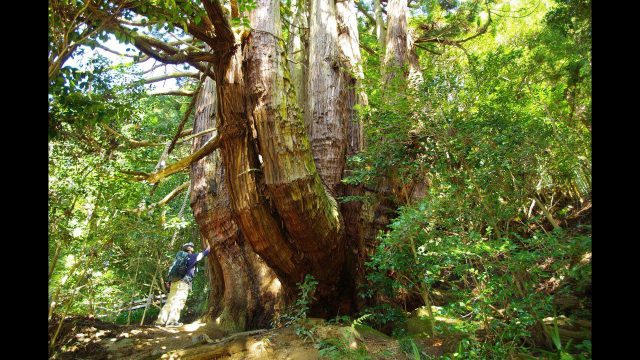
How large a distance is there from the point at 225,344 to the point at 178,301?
3260mm

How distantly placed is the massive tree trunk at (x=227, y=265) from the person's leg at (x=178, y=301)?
1.06 metres

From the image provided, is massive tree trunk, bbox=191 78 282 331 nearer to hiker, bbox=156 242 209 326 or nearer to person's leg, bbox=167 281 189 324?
hiker, bbox=156 242 209 326

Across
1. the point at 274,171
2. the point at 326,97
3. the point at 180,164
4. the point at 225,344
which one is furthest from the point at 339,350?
the point at 326,97

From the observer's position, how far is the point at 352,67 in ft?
18.1

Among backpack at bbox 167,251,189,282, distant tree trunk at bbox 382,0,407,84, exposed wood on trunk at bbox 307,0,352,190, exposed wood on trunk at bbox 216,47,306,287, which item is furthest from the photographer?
backpack at bbox 167,251,189,282

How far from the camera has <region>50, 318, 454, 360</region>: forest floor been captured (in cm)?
353

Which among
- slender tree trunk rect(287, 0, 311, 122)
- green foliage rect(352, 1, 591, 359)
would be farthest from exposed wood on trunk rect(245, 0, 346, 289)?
slender tree trunk rect(287, 0, 311, 122)

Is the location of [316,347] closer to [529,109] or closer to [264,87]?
[264,87]

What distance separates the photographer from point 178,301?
21.9 ft

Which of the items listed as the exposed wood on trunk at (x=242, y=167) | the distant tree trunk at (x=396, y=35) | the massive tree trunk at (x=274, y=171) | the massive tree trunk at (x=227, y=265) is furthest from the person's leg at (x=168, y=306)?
the distant tree trunk at (x=396, y=35)

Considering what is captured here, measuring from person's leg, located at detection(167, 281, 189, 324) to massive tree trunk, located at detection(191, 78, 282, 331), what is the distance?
1.06m

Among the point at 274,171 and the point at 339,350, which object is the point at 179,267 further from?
the point at 339,350

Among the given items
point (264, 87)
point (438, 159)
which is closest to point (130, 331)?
point (264, 87)

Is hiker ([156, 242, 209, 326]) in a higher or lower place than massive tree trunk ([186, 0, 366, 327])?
lower
